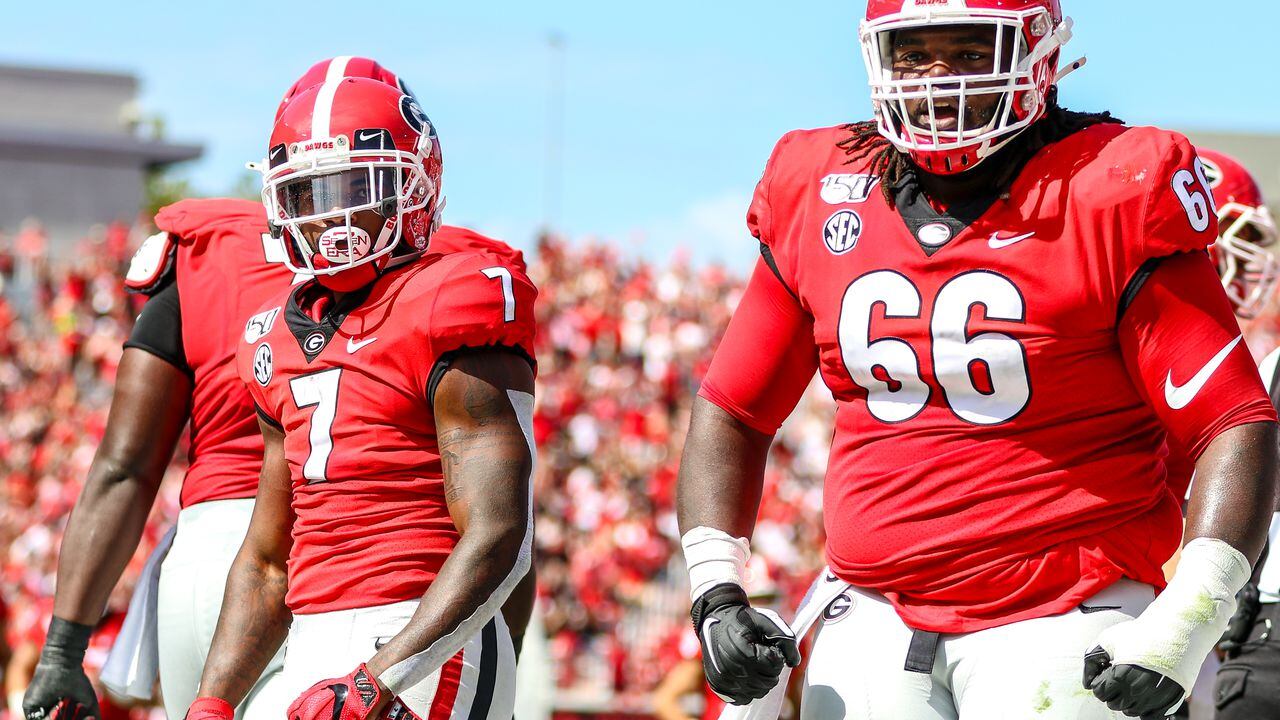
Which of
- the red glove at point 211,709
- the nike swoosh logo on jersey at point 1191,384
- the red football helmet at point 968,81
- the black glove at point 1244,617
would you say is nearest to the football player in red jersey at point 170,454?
the red glove at point 211,709

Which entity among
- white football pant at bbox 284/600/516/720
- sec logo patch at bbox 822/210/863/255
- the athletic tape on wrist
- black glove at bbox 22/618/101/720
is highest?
sec logo patch at bbox 822/210/863/255

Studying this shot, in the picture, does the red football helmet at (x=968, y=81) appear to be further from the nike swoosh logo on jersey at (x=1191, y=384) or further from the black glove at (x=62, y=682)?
the black glove at (x=62, y=682)

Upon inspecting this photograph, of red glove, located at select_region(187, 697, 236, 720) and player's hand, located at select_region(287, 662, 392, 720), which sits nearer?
player's hand, located at select_region(287, 662, 392, 720)

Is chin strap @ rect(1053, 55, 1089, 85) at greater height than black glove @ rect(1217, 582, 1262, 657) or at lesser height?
greater

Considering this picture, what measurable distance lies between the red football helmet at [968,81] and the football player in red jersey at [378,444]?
0.87 metres

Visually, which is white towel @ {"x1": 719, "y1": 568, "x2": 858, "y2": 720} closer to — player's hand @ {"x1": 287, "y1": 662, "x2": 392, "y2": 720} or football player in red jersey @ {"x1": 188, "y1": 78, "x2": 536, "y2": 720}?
football player in red jersey @ {"x1": 188, "y1": 78, "x2": 536, "y2": 720}

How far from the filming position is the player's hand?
279cm

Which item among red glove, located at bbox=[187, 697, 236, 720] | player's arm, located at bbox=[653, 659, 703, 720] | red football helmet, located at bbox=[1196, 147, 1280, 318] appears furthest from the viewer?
player's arm, located at bbox=[653, 659, 703, 720]

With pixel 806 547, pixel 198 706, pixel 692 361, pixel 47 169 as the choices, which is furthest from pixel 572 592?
pixel 47 169

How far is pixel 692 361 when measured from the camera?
17.3 meters

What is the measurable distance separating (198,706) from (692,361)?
46.5 ft

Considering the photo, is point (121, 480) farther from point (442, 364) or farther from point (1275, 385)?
point (1275, 385)

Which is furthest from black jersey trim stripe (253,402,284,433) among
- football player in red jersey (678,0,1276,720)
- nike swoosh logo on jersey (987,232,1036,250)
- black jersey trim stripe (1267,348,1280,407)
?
black jersey trim stripe (1267,348,1280,407)

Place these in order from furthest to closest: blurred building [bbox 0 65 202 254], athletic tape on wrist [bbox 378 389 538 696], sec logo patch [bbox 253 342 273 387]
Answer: blurred building [bbox 0 65 202 254]
sec logo patch [bbox 253 342 273 387]
athletic tape on wrist [bbox 378 389 538 696]
